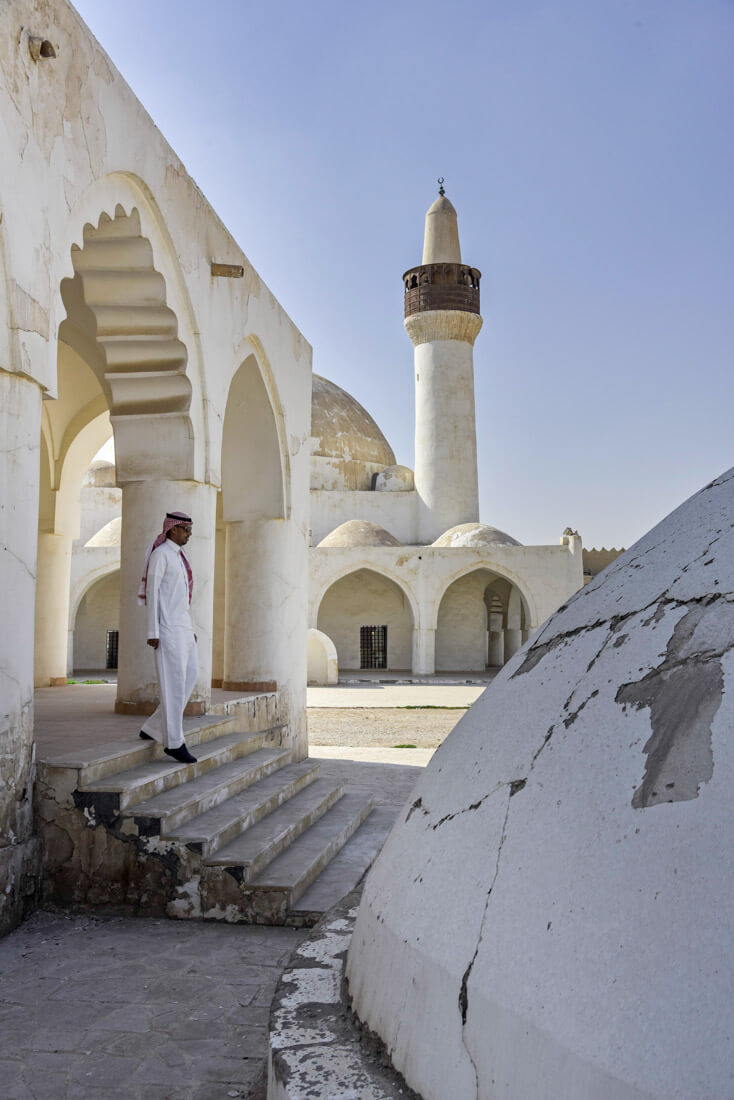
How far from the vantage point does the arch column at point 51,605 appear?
9320mm

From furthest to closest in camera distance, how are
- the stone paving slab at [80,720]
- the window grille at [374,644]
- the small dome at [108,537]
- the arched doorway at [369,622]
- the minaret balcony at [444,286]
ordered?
the minaret balcony at [444,286]
the window grille at [374,644]
the arched doorway at [369,622]
the small dome at [108,537]
the stone paving slab at [80,720]

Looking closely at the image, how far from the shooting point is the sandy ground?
11.1m

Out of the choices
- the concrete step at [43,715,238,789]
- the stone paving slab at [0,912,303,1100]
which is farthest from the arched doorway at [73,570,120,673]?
the stone paving slab at [0,912,303,1100]

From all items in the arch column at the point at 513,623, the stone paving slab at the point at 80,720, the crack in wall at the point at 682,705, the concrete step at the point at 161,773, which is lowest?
the concrete step at the point at 161,773

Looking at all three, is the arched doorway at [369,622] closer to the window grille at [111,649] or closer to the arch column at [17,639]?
the window grille at [111,649]

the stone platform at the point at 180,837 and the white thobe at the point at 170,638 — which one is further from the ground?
the white thobe at the point at 170,638

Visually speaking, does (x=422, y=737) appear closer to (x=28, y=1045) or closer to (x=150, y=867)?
(x=150, y=867)

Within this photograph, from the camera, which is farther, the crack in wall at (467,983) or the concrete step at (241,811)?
the concrete step at (241,811)

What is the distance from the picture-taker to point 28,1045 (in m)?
2.84

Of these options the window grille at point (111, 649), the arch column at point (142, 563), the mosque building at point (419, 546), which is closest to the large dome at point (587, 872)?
the arch column at point (142, 563)

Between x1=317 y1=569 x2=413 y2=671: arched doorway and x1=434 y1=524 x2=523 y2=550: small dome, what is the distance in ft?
7.03

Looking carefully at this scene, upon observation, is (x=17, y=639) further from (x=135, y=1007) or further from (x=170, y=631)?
(x=135, y=1007)

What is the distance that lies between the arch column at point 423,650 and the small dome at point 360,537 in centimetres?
260

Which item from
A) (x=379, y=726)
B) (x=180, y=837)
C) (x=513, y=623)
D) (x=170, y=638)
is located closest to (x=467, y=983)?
(x=180, y=837)
